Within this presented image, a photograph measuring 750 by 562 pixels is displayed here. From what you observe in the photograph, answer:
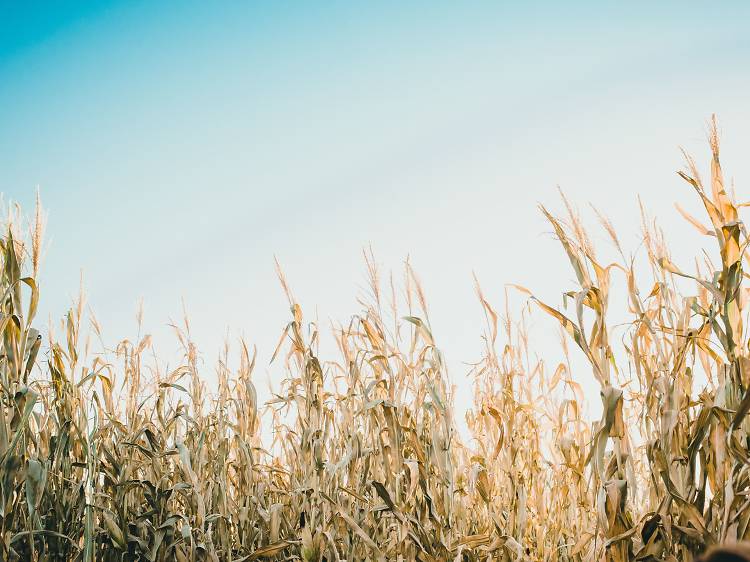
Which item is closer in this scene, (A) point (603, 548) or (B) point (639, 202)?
(A) point (603, 548)

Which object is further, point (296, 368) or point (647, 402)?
point (296, 368)

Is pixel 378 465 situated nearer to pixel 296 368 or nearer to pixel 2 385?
pixel 296 368

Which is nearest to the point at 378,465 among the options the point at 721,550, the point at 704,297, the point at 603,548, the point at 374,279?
the point at 374,279

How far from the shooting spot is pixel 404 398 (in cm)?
294

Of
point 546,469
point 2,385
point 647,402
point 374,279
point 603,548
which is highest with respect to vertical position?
point 374,279

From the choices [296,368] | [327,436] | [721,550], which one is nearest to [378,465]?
[327,436]

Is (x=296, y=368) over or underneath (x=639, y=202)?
underneath

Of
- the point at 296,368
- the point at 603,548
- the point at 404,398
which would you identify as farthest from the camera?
the point at 296,368

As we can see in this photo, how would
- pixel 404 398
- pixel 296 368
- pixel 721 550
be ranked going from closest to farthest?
pixel 721 550, pixel 404 398, pixel 296 368

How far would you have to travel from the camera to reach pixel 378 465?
9.93ft

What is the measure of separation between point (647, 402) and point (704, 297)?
641 mm

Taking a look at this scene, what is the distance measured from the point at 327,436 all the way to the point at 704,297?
6.33ft

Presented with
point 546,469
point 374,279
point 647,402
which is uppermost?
point 374,279

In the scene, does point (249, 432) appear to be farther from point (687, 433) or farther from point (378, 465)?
point (687, 433)
